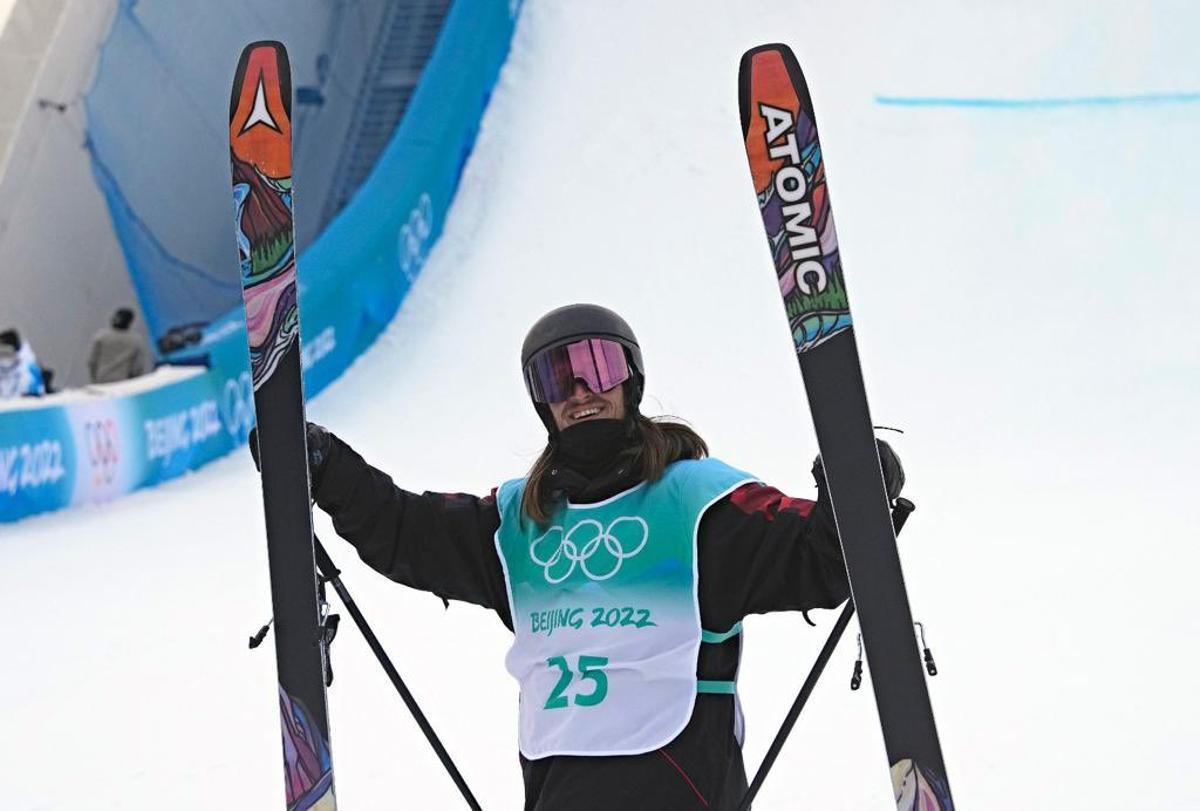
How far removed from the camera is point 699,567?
7.02ft

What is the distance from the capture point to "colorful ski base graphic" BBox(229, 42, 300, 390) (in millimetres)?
2383

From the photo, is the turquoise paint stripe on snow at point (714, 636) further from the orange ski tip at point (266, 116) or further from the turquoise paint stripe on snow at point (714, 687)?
the orange ski tip at point (266, 116)

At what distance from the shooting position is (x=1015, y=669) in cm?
420

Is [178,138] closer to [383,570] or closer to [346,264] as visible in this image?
[346,264]

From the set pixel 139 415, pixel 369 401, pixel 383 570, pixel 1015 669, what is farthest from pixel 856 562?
pixel 369 401

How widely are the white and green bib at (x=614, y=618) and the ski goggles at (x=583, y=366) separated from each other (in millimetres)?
155

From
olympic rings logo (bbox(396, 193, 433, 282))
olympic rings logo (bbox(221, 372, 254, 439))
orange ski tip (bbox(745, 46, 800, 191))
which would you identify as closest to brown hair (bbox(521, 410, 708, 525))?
orange ski tip (bbox(745, 46, 800, 191))

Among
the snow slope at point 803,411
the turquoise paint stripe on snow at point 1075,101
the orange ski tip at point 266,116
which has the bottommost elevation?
the snow slope at point 803,411

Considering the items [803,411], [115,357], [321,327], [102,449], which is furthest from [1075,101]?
[102,449]

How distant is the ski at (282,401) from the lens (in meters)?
2.27

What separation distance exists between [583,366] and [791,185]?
0.38 meters

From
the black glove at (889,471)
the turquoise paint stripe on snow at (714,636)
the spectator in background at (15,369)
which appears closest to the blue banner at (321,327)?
the spectator in background at (15,369)

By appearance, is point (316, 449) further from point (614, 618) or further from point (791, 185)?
point (791, 185)

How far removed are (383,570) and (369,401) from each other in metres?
6.55
